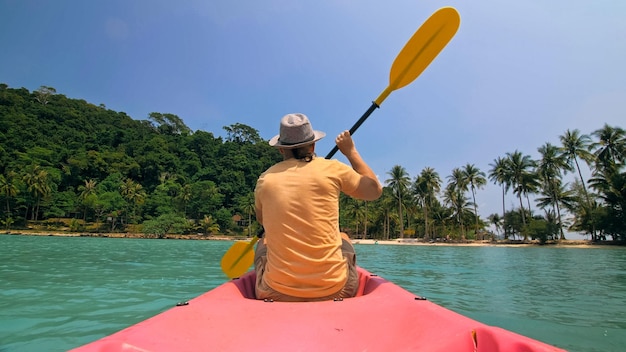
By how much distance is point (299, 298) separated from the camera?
206 centimetres

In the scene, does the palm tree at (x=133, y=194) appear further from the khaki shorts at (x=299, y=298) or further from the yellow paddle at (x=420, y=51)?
the khaki shorts at (x=299, y=298)

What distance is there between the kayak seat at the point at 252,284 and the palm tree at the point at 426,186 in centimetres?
5526

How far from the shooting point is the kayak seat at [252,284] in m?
2.58

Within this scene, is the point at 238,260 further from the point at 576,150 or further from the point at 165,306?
the point at 576,150

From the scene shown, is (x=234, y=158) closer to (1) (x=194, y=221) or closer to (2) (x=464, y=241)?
(1) (x=194, y=221)

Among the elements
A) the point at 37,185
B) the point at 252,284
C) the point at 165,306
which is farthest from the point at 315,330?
the point at 37,185

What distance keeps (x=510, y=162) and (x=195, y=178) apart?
55802 mm

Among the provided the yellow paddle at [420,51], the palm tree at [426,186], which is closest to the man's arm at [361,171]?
the yellow paddle at [420,51]

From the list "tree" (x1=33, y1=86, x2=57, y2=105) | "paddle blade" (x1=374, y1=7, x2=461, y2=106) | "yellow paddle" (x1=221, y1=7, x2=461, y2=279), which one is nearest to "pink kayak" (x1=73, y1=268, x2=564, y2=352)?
"yellow paddle" (x1=221, y1=7, x2=461, y2=279)

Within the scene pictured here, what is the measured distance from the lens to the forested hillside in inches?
2104

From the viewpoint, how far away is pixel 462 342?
1264mm

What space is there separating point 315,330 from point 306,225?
0.63m

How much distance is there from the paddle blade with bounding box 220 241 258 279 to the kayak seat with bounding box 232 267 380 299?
1.05 metres

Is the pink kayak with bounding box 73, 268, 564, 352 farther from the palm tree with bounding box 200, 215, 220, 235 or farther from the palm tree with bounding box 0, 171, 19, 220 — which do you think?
the palm tree with bounding box 0, 171, 19, 220
